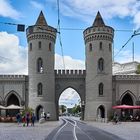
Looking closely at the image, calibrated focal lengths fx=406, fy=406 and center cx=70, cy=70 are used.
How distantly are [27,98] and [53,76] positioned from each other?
5186 mm

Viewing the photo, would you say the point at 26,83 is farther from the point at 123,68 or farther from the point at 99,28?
the point at 123,68

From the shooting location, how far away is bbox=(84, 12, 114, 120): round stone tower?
60500 mm

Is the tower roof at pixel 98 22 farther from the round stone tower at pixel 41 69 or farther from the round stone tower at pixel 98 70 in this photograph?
the round stone tower at pixel 41 69

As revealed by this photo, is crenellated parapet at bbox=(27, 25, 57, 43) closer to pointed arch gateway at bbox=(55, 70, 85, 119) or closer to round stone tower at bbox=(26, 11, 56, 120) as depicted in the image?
round stone tower at bbox=(26, 11, 56, 120)

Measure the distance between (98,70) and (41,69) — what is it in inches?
342

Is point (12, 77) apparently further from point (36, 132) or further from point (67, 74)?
point (36, 132)

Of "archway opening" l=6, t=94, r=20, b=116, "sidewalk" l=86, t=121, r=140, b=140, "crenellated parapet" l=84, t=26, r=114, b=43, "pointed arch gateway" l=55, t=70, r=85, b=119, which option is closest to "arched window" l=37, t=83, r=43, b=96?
"pointed arch gateway" l=55, t=70, r=85, b=119

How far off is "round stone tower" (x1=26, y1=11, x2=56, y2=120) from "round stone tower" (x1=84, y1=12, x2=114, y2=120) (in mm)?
5516

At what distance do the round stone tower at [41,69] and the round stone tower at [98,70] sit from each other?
552 cm

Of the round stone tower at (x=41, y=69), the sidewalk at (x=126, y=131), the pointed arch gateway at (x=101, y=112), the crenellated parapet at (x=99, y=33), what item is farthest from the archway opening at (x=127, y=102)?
the sidewalk at (x=126, y=131)

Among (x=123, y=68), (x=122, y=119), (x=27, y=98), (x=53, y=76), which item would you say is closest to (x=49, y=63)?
(x=53, y=76)

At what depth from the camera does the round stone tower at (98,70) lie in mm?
60500

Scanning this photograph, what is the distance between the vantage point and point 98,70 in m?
61.8

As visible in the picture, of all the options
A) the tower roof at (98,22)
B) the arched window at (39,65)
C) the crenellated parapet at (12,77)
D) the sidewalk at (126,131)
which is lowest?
the sidewalk at (126,131)
